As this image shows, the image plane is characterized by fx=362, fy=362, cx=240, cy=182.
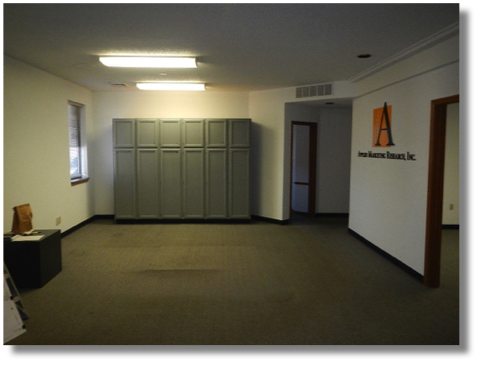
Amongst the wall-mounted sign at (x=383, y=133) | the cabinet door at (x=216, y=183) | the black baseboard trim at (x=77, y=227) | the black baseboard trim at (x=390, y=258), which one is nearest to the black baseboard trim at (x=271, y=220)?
the cabinet door at (x=216, y=183)

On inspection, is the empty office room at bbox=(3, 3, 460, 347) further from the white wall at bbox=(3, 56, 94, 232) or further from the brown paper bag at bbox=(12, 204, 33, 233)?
the brown paper bag at bbox=(12, 204, 33, 233)

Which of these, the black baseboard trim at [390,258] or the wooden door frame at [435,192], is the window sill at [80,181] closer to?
the black baseboard trim at [390,258]

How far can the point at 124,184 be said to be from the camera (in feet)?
24.2

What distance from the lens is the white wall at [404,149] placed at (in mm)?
3961

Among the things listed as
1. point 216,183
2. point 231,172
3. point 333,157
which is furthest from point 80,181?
point 333,157

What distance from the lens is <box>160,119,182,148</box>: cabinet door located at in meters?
7.31

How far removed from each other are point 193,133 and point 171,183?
111 centimetres

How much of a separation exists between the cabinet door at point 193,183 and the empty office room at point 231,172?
3 cm

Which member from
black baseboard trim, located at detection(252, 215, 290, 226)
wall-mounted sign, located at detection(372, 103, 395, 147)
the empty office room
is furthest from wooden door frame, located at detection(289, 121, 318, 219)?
wall-mounted sign, located at detection(372, 103, 395, 147)

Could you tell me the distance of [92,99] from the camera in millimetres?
7660

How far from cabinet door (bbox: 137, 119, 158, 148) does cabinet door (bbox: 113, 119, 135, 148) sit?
0.39 ft
